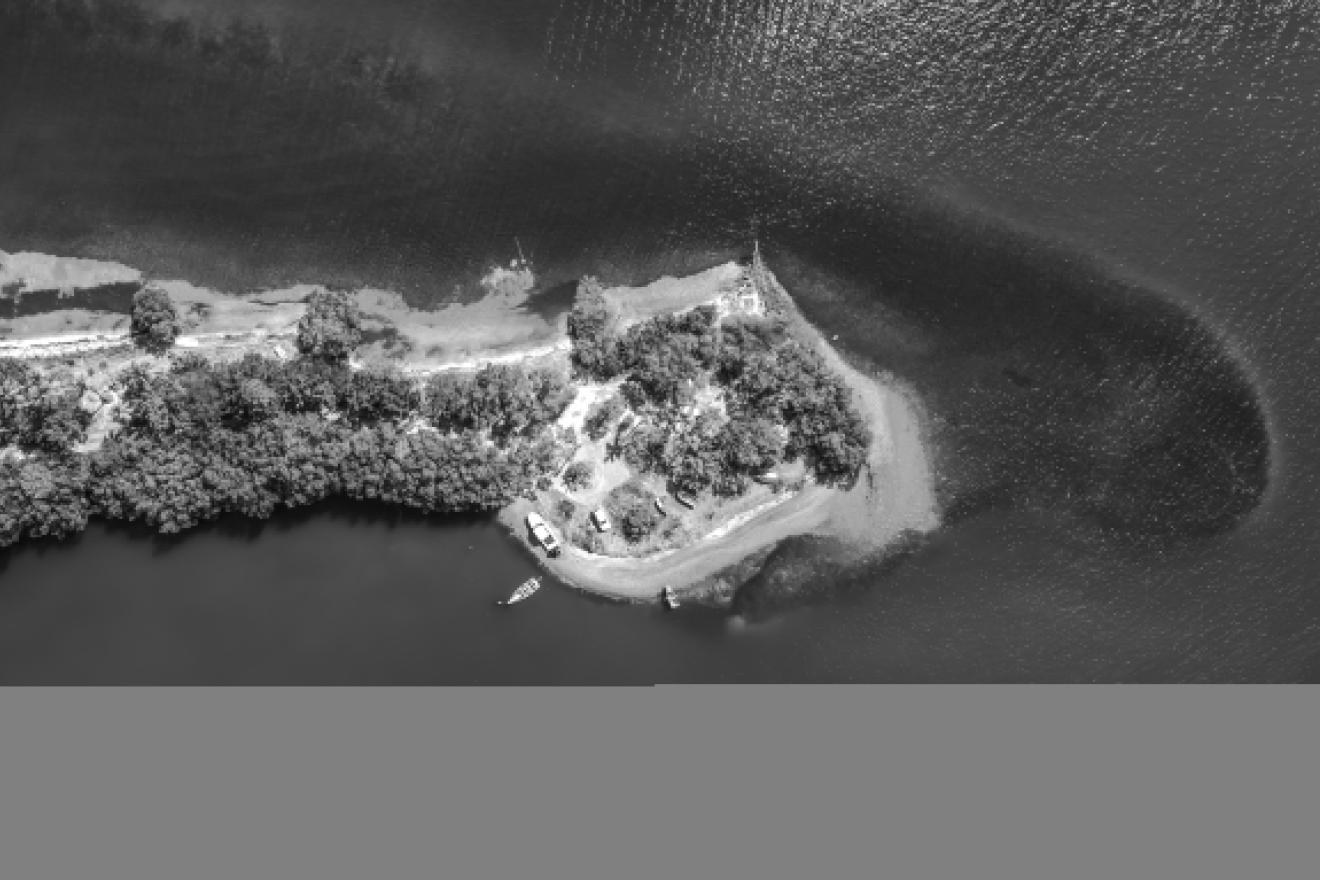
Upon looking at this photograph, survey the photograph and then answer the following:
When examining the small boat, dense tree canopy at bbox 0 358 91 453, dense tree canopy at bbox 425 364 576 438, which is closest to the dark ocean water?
the small boat

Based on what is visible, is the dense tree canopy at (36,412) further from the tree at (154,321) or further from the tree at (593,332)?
the tree at (593,332)

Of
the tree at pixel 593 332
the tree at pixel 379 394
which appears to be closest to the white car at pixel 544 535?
the tree at pixel 593 332

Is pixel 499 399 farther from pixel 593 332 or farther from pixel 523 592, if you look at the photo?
pixel 523 592

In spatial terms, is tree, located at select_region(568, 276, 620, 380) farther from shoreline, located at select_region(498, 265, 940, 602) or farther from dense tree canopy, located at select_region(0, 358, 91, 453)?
dense tree canopy, located at select_region(0, 358, 91, 453)

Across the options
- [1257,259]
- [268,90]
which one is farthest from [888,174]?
[268,90]

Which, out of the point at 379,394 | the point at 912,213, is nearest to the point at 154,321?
the point at 379,394
